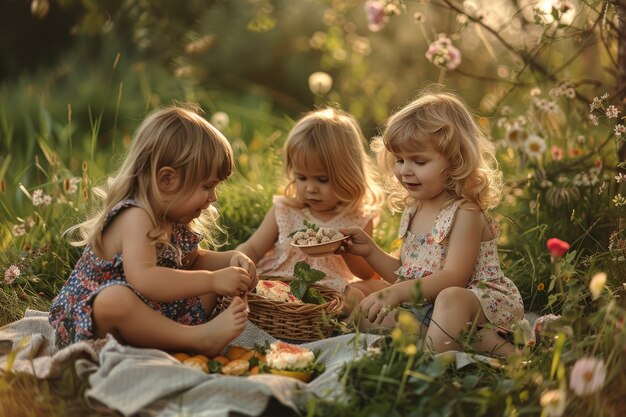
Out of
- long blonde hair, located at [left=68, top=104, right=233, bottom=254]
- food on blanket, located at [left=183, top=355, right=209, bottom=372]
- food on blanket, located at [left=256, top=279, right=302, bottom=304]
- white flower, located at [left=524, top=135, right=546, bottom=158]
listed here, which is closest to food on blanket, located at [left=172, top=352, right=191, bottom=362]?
food on blanket, located at [left=183, top=355, right=209, bottom=372]

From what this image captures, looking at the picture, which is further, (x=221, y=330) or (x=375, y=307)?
(x=375, y=307)

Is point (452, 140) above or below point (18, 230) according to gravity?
above

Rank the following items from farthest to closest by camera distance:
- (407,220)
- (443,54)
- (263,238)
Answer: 1. (443,54)
2. (263,238)
3. (407,220)

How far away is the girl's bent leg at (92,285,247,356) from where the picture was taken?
3072mm

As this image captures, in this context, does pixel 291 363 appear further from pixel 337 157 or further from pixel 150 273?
pixel 337 157

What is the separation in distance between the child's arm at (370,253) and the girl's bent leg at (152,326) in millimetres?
821

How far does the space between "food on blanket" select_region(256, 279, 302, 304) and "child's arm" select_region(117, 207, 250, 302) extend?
385 mm

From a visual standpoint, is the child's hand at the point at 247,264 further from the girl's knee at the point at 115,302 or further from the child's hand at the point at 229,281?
the girl's knee at the point at 115,302

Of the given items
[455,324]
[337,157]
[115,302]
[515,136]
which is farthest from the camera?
[515,136]

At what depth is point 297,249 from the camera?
433 cm

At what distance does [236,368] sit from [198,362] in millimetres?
132

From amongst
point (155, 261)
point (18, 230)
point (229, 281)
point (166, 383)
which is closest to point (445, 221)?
point (229, 281)

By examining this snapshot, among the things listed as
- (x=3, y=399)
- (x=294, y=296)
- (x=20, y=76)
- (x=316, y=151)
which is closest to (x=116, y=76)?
(x=20, y=76)

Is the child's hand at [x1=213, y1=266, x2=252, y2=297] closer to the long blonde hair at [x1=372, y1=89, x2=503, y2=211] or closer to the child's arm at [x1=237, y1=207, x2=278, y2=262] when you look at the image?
the long blonde hair at [x1=372, y1=89, x2=503, y2=211]
